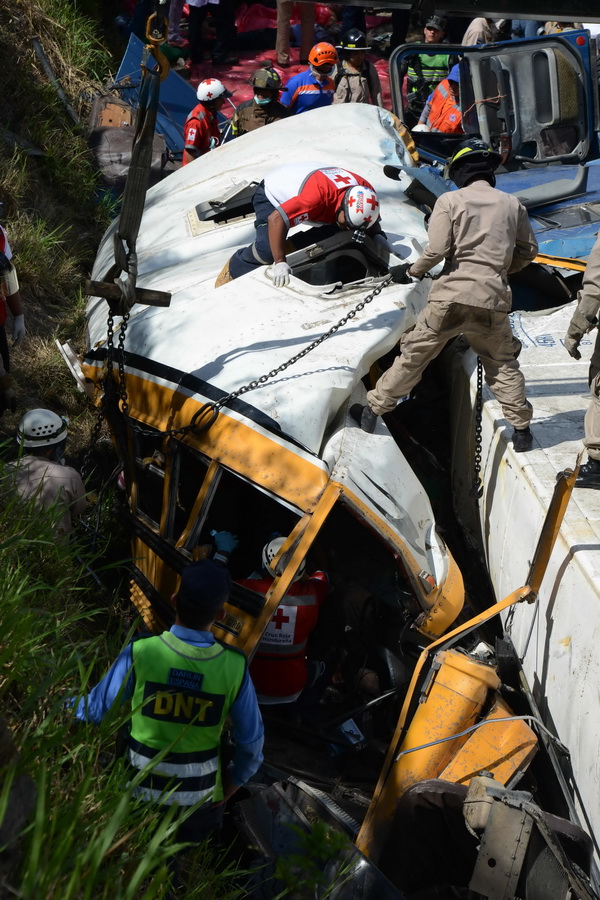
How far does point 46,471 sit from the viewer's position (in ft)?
15.2

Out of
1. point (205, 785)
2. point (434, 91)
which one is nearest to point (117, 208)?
point (434, 91)

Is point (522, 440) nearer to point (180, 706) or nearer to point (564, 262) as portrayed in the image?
point (564, 262)

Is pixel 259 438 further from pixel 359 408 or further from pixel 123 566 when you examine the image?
pixel 123 566

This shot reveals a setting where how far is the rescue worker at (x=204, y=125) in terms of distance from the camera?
9117 mm

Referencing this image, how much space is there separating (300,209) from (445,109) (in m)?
4.63

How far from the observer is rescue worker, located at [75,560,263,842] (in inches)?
111

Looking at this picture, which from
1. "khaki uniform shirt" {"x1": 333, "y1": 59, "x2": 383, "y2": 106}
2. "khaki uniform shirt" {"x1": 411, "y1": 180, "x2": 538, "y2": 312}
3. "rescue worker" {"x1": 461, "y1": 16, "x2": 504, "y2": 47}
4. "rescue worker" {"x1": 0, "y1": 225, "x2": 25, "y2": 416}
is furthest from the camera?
"rescue worker" {"x1": 461, "y1": 16, "x2": 504, "y2": 47}

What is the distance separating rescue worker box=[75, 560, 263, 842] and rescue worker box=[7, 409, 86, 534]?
145cm

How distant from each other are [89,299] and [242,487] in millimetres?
3126

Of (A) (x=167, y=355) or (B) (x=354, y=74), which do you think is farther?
(B) (x=354, y=74)

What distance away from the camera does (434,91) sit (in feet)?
32.4

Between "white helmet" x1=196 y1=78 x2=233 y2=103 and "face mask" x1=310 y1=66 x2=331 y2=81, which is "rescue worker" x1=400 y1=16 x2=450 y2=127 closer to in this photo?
"face mask" x1=310 y1=66 x2=331 y2=81

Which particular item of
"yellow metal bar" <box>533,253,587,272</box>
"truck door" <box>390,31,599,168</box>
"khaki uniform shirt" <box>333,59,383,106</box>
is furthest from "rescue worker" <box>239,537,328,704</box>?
"khaki uniform shirt" <box>333,59,383,106</box>

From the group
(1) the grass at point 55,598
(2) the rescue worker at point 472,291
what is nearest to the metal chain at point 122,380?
(1) the grass at point 55,598
